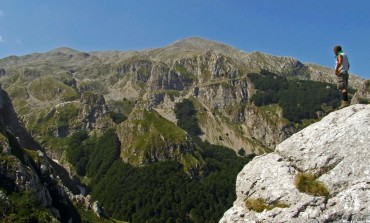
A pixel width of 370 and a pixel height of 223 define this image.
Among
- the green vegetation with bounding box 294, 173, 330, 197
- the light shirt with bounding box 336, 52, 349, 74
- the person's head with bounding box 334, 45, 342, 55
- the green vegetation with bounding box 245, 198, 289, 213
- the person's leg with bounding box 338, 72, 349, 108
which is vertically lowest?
the green vegetation with bounding box 245, 198, 289, 213

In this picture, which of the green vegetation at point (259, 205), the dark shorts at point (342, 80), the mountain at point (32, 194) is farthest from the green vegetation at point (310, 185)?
the mountain at point (32, 194)

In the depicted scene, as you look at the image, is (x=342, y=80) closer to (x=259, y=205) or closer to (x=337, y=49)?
(x=337, y=49)

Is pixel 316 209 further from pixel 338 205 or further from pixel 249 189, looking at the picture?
pixel 249 189

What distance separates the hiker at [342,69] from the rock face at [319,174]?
11.5ft

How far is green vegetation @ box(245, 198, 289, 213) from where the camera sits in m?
23.8

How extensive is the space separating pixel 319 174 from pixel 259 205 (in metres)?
3.66

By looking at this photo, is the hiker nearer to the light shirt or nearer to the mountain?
the light shirt

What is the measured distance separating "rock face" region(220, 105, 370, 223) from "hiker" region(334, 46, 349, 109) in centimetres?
352

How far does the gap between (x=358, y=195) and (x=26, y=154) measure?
178666mm

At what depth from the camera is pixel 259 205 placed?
80.7 feet

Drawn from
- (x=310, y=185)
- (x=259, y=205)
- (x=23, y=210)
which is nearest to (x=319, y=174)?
(x=310, y=185)

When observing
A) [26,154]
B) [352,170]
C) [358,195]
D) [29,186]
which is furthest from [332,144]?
[26,154]

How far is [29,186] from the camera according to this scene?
502ft

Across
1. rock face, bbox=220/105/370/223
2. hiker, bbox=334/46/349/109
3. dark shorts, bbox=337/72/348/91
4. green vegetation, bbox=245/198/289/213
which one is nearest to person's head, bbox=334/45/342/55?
hiker, bbox=334/46/349/109
